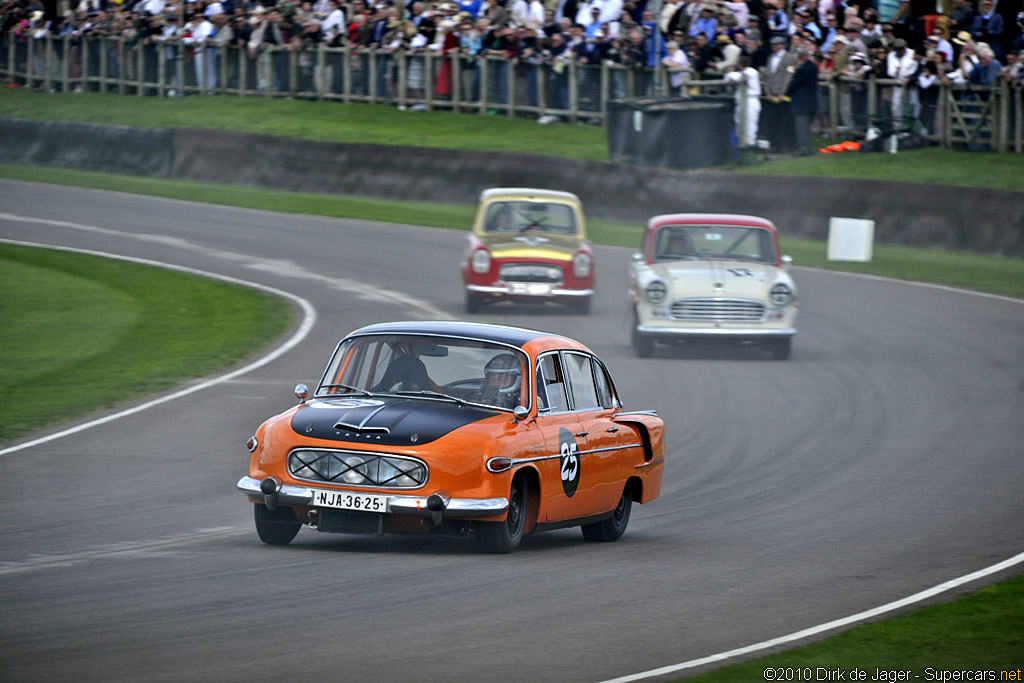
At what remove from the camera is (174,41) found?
43.5m

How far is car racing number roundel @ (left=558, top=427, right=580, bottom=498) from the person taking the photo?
9.92 meters

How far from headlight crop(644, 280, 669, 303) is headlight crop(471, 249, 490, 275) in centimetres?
356

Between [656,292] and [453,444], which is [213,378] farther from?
[453,444]

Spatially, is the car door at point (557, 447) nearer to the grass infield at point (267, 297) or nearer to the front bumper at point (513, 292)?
the grass infield at point (267, 297)

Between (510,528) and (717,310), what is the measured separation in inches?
412

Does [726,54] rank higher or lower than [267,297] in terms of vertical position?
higher

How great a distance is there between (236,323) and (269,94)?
21109mm

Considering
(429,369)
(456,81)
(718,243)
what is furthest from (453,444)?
(456,81)

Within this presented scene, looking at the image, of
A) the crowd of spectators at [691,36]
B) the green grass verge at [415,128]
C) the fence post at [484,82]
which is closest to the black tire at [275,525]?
the green grass verge at [415,128]

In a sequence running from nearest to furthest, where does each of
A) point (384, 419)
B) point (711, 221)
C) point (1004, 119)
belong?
point (384, 419) < point (711, 221) < point (1004, 119)

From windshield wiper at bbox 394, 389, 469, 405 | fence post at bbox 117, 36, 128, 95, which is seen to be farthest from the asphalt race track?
fence post at bbox 117, 36, 128, 95

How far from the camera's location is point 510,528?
9.47 meters

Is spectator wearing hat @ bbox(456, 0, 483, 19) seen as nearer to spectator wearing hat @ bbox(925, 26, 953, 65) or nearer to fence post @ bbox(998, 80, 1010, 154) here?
spectator wearing hat @ bbox(925, 26, 953, 65)
